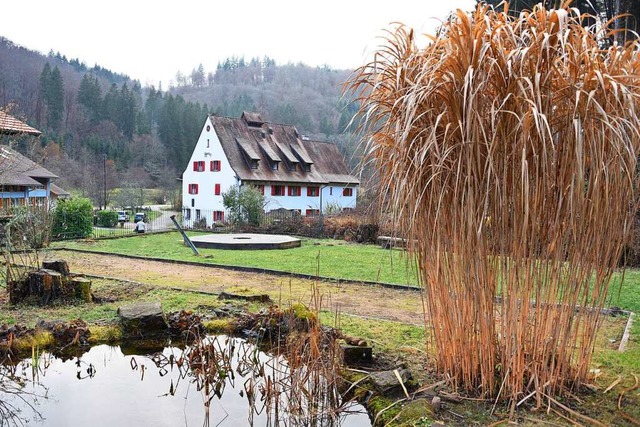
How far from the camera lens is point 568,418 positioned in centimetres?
323

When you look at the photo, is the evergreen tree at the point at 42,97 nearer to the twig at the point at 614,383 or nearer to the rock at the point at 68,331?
the rock at the point at 68,331

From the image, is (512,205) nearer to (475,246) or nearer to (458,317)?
(475,246)

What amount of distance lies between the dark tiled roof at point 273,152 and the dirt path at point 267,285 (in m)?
18.0

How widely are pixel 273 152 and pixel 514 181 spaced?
99.4 ft

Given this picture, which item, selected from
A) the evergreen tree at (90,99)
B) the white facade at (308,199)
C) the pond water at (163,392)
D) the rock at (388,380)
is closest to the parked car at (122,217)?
the white facade at (308,199)

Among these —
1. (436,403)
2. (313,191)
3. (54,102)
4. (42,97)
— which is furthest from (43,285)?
(54,102)

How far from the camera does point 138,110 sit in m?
64.2

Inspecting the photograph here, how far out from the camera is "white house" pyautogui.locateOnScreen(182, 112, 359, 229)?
30734 mm

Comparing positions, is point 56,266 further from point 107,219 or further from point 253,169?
point 253,169

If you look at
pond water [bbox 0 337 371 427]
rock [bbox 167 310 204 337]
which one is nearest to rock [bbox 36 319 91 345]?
pond water [bbox 0 337 371 427]

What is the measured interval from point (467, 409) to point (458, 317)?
61cm

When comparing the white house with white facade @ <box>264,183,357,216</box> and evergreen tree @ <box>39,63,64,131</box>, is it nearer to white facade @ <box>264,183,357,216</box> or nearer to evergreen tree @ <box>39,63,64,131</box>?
white facade @ <box>264,183,357,216</box>

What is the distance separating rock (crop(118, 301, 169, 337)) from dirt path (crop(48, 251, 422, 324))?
1.42 m

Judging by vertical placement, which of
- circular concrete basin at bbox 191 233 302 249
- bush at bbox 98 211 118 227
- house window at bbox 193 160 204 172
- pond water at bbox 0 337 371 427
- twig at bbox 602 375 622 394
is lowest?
pond water at bbox 0 337 371 427
